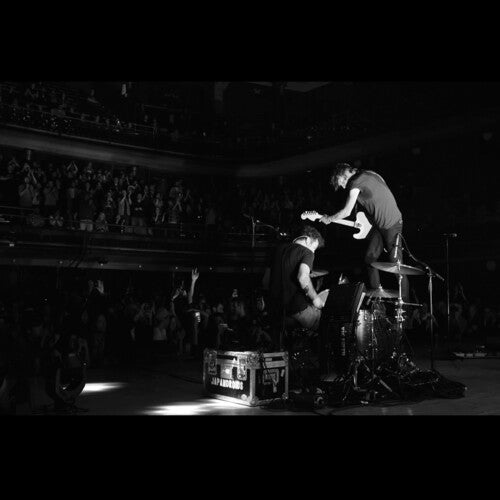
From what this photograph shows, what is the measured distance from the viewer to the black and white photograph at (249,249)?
221 inches

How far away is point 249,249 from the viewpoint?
717 inches

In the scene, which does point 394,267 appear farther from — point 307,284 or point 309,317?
point 309,317

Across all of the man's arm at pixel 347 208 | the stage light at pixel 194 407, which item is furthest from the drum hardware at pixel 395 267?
the stage light at pixel 194 407

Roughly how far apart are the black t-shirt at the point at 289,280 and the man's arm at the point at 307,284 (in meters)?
0.08

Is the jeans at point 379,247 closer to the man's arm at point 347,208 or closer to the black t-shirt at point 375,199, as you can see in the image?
the black t-shirt at point 375,199

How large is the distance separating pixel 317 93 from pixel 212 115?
14.0 ft

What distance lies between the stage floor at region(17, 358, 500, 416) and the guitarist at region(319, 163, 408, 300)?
4.36 feet

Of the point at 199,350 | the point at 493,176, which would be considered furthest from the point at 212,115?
the point at 199,350

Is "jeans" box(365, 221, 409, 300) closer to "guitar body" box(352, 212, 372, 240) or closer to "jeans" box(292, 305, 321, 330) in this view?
"guitar body" box(352, 212, 372, 240)

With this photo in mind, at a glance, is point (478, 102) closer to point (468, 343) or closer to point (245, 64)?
point (468, 343)

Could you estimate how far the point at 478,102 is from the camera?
15680 mm

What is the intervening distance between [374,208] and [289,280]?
3.80ft

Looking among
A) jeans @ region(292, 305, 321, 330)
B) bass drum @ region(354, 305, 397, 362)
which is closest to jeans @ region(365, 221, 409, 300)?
bass drum @ region(354, 305, 397, 362)

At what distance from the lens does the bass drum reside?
18.2ft
